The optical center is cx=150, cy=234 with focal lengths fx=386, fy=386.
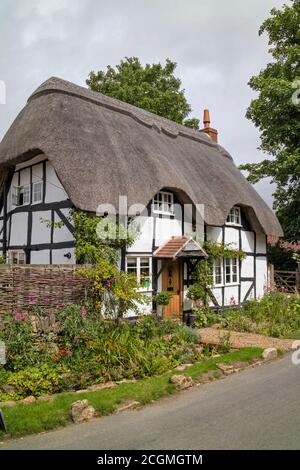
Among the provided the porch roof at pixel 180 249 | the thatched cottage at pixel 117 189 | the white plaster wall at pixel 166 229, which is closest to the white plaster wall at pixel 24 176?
the thatched cottage at pixel 117 189

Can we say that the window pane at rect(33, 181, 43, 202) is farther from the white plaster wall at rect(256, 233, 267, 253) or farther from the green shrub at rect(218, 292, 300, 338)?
the white plaster wall at rect(256, 233, 267, 253)

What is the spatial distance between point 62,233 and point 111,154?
112 inches

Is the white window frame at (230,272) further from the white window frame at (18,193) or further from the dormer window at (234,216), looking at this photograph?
the white window frame at (18,193)

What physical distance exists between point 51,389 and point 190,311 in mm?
7782

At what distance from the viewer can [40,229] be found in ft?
40.3

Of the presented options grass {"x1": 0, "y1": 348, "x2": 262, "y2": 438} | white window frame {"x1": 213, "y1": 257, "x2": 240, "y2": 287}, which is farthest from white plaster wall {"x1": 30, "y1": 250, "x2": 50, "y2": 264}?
white window frame {"x1": 213, "y1": 257, "x2": 240, "y2": 287}

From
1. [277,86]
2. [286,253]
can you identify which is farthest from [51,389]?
[286,253]

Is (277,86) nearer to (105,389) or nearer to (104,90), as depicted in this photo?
(104,90)

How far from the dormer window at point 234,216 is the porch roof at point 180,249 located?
10.2 ft

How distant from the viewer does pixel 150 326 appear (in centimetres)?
997

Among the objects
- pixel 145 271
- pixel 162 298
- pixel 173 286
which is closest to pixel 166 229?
pixel 145 271

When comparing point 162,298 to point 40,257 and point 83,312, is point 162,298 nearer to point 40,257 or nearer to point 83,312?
point 83,312

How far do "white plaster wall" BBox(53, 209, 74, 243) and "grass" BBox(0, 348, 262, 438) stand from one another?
5.46 meters

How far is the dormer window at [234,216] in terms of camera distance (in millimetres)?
15727
